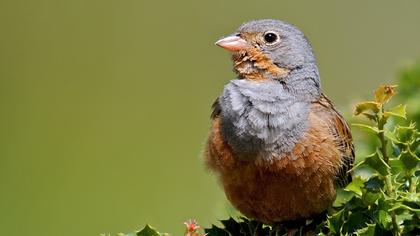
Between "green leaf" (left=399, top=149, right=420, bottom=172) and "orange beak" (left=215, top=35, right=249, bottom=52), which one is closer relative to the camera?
"green leaf" (left=399, top=149, right=420, bottom=172)

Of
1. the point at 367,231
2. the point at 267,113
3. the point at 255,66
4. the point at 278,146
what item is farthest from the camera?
the point at 255,66

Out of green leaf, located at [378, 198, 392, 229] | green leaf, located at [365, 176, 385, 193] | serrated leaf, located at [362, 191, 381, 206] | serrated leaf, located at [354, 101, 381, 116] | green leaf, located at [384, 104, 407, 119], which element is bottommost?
green leaf, located at [378, 198, 392, 229]

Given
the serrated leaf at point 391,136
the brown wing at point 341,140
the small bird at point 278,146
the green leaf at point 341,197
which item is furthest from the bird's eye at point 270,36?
the serrated leaf at point 391,136

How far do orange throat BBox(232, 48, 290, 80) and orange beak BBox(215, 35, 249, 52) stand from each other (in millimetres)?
25

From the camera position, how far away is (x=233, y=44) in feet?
15.3

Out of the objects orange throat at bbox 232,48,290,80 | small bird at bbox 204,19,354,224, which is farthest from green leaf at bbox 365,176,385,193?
orange throat at bbox 232,48,290,80

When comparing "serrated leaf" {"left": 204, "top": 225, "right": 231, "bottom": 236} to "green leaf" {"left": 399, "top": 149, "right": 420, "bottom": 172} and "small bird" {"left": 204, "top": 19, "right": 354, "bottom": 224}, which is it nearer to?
"small bird" {"left": 204, "top": 19, "right": 354, "bottom": 224}

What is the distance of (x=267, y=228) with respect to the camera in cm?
436

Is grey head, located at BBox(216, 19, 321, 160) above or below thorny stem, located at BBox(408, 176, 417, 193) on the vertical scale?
above

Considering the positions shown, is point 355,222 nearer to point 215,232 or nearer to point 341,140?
point 215,232

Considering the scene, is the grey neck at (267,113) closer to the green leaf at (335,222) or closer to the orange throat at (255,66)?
the orange throat at (255,66)

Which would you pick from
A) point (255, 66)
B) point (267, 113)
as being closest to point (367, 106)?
point (267, 113)

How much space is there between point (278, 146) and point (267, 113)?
0.18 m

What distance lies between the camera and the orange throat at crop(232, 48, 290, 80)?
4.57 metres
